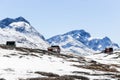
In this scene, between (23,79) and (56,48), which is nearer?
(23,79)

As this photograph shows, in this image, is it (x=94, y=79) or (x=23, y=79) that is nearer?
(x=23, y=79)

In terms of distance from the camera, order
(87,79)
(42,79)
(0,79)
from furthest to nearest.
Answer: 1. (87,79)
2. (42,79)
3. (0,79)

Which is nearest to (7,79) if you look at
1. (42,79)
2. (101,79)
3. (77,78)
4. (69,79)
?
(42,79)

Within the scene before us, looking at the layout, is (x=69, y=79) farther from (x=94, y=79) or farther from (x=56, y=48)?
(x=56, y=48)

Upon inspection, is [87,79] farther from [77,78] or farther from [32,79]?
[32,79]

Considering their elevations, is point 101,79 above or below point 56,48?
below

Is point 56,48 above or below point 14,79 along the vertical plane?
above

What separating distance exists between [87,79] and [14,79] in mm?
9155

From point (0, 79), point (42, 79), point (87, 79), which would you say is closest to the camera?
point (0, 79)

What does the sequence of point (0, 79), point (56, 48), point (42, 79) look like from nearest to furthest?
1. point (0, 79)
2. point (42, 79)
3. point (56, 48)

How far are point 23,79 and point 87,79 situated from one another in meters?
8.26

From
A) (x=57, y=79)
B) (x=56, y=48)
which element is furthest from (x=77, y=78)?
(x=56, y=48)

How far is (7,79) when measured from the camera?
1167 inches

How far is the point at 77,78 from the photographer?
35719 millimetres
